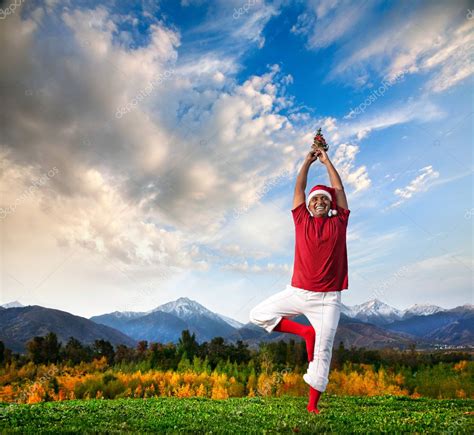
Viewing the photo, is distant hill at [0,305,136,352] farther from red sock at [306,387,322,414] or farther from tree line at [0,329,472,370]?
red sock at [306,387,322,414]

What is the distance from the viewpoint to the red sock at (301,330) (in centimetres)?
659

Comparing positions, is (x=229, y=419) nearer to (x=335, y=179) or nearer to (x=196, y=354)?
(x=335, y=179)

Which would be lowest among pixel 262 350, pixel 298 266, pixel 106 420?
pixel 106 420

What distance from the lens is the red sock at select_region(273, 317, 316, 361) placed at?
21.6 ft

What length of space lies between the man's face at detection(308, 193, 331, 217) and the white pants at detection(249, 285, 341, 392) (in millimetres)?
1305

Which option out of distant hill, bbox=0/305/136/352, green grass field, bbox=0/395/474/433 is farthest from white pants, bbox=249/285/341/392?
distant hill, bbox=0/305/136/352

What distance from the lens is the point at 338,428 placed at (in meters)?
5.46

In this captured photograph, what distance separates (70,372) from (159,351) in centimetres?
357

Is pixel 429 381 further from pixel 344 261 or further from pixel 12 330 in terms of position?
pixel 12 330

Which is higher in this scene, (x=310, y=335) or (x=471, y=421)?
(x=310, y=335)

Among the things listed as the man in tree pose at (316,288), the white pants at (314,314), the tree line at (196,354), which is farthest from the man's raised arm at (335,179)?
the tree line at (196,354)

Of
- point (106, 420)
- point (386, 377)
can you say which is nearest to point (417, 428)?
point (106, 420)

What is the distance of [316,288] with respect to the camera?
664cm

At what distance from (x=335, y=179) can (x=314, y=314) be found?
7.66 feet
